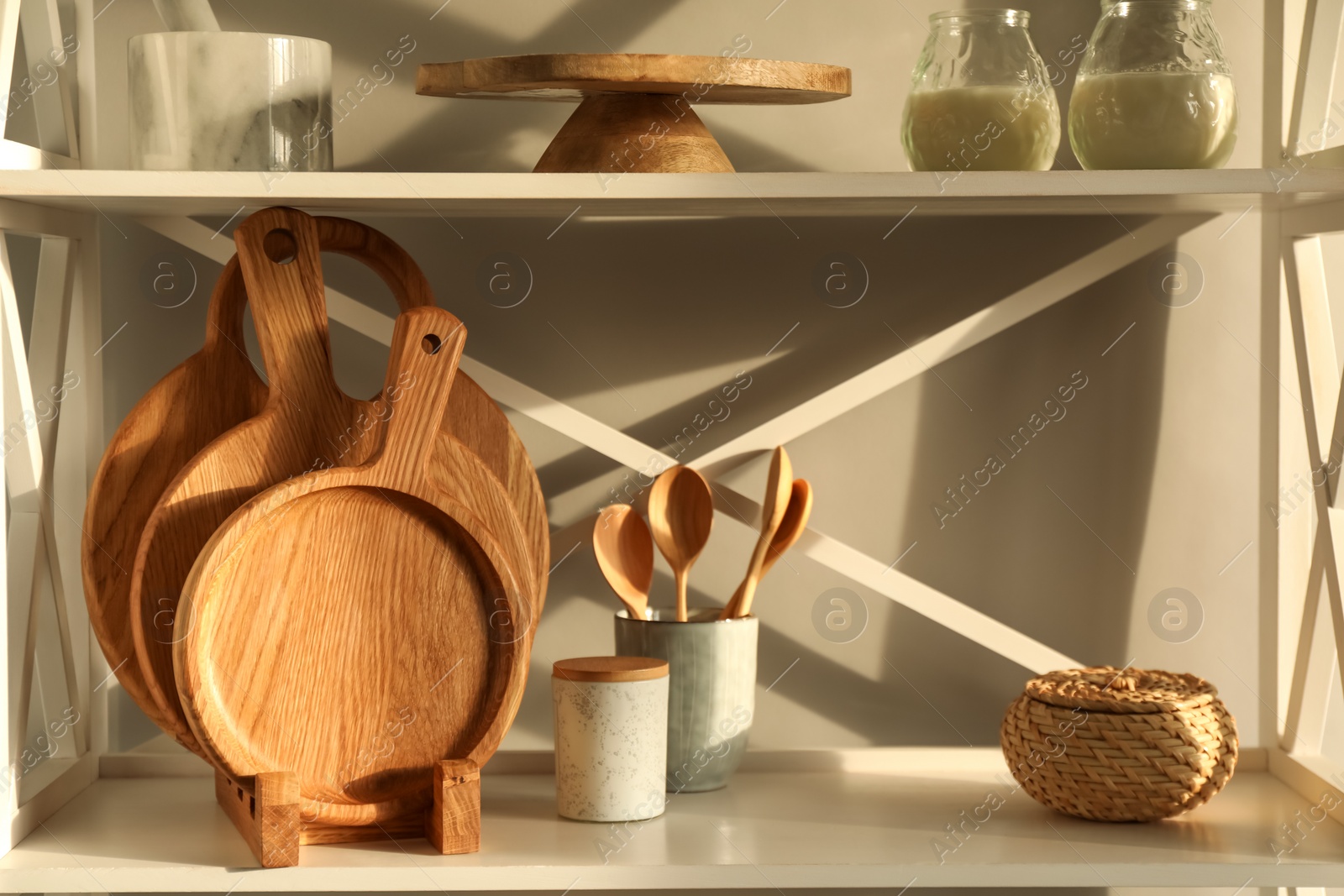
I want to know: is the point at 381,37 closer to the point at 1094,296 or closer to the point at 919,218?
the point at 919,218

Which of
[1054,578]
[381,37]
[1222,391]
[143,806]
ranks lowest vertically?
[143,806]

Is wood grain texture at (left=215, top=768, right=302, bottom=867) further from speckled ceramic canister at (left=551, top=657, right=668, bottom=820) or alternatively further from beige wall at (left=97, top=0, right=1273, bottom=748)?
beige wall at (left=97, top=0, right=1273, bottom=748)

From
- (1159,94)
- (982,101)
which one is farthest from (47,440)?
(1159,94)

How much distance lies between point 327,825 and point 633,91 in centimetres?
52

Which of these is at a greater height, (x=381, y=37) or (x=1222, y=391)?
(x=381, y=37)

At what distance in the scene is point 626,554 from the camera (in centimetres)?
92

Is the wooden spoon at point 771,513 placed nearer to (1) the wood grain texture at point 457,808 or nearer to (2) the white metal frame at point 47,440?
(1) the wood grain texture at point 457,808

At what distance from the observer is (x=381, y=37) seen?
3.23 feet

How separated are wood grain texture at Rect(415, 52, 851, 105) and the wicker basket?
1.47 ft

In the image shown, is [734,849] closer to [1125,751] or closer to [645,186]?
[1125,751]

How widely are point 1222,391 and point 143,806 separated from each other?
0.90m

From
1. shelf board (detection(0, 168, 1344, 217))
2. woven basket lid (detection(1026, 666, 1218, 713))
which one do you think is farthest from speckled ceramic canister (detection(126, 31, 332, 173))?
woven basket lid (detection(1026, 666, 1218, 713))

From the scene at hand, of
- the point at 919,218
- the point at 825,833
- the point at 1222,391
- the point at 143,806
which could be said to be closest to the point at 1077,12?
the point at 919,218

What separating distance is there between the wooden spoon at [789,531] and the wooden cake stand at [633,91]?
0.80ft
